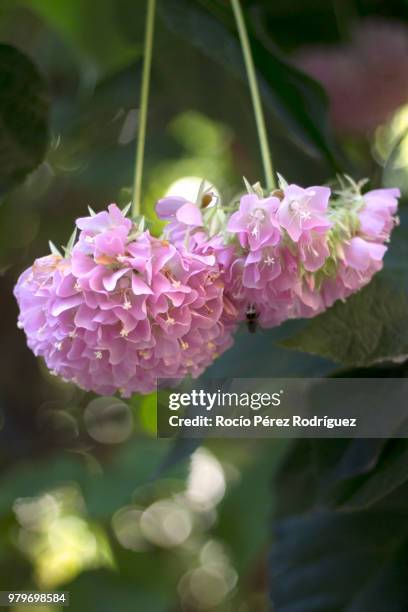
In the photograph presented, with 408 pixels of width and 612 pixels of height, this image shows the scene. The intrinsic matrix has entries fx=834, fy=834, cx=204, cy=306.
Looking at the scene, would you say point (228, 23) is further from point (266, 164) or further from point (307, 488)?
point (307, 488)

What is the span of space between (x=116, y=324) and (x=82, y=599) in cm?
51

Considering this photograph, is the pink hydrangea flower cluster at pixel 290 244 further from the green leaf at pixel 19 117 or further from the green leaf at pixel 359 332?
the green leaf at pixel 19 117

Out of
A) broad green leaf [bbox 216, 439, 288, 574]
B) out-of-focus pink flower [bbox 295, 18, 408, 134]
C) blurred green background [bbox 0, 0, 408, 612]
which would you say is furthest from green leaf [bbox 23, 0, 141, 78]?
broad green leaf [bbox 216, 439, 288, 574]

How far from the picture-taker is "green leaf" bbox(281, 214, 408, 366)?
46 centimetres

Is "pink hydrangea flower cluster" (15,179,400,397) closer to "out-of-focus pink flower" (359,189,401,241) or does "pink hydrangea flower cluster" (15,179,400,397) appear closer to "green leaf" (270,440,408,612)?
"out-of-focus pink flower" (359,189,401,241)

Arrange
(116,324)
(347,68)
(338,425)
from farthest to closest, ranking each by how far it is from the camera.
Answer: (347,68)
(338,425)
(116,324)

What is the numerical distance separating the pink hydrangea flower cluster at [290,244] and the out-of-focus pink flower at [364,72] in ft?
1.24

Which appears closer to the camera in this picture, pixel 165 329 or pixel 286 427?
pixel 165 329

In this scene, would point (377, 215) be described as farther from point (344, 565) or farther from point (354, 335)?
point (344, 565)

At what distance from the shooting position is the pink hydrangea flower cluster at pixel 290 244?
1.22 ft

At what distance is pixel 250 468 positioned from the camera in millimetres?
858

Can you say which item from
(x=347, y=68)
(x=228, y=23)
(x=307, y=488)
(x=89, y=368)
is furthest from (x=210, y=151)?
(x=89, y=368)

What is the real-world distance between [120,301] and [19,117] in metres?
0.22

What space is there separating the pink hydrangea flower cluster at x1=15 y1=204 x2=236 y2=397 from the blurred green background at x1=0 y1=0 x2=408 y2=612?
15 centimetres
